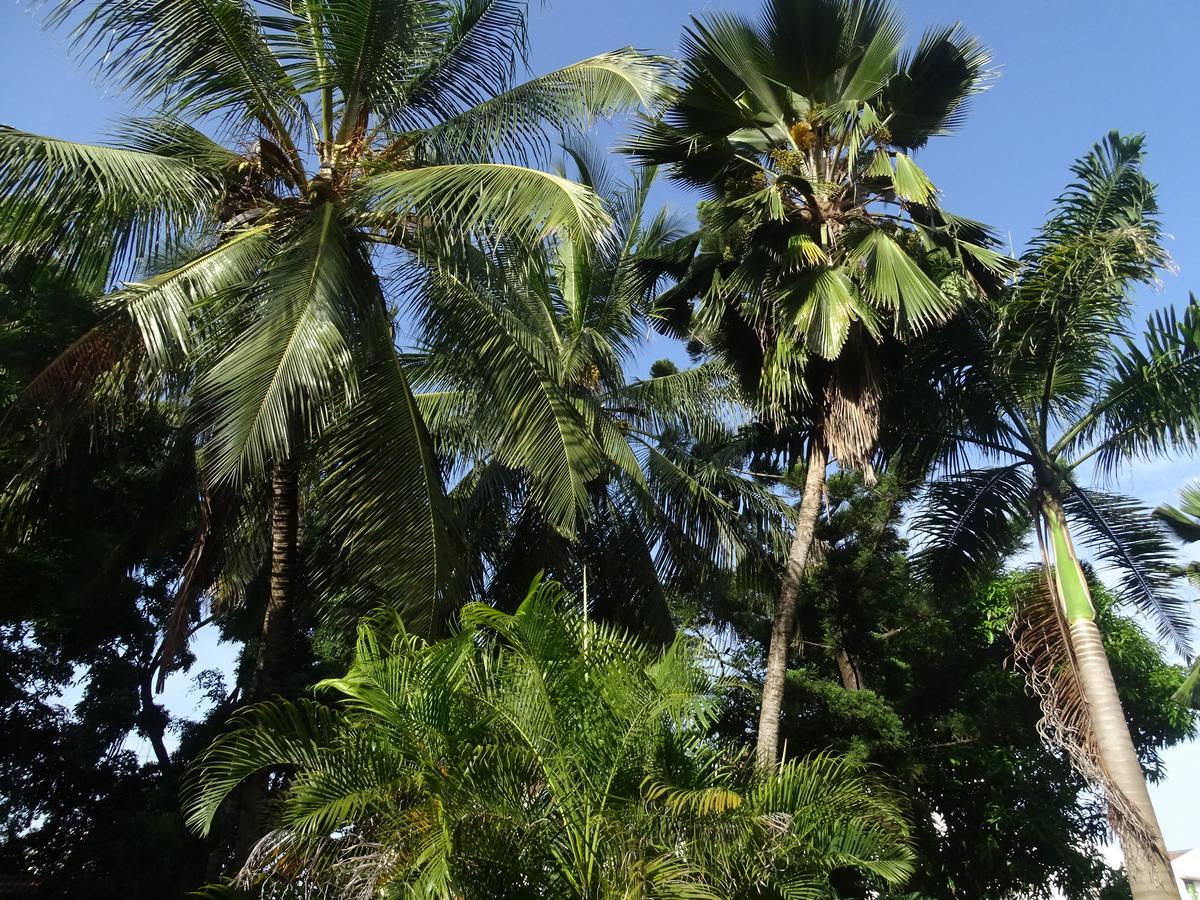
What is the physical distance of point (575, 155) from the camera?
1396 centimetres

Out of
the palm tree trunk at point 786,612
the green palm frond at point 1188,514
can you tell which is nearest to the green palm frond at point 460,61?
the palm tree trunk at point 786,612

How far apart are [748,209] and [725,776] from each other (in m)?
6.41

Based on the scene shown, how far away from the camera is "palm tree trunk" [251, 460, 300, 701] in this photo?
342 inches

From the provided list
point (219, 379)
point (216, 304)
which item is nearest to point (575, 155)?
point (216, 304)

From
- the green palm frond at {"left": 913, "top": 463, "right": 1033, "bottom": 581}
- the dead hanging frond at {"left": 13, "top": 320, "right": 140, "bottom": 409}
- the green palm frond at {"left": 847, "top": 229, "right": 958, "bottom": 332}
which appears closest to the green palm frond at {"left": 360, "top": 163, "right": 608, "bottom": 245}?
the dead hanging frond at {"left": 13, "top": 320, "right": 140, "bottom": 409}

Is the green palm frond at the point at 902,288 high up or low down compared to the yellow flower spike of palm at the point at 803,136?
down

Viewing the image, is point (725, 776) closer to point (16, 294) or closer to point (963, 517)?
point (963, 517)

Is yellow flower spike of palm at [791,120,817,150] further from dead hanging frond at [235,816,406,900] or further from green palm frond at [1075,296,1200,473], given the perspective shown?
dead hanging frond at [235,816,406,900]

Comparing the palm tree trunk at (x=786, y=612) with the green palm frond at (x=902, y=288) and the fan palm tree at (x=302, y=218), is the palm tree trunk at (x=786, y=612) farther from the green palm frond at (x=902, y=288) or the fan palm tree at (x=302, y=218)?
the fan palm tree at (x=302, y=218)

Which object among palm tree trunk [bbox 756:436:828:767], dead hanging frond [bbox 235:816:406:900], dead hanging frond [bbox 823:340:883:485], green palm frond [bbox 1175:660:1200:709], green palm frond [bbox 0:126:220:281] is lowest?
dead hanging frond [bbox 235:816:406:900]

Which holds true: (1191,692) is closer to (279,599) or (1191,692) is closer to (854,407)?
(854,407)

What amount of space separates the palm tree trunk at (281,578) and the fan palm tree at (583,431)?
→ 1.86 metres

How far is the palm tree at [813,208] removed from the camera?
10.0m

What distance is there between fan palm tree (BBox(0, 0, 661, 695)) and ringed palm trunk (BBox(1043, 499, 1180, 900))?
580cm
